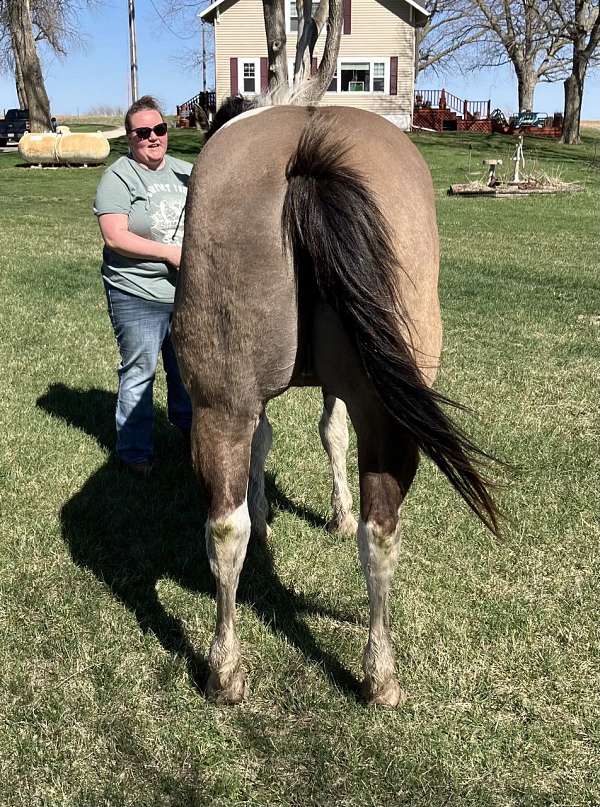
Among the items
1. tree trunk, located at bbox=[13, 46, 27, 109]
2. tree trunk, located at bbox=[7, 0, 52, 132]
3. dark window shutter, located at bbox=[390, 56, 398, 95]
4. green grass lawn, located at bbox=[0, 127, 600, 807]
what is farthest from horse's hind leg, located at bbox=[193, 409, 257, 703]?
tree trunk, located at bbox=[13, 46, 27, 109]

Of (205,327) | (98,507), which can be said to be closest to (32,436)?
(98,507)

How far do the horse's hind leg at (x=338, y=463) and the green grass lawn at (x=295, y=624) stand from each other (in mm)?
125

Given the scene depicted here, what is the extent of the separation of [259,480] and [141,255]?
1302mm

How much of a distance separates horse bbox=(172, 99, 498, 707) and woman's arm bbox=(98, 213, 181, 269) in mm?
1403

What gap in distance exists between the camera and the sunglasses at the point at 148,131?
3.86 meters

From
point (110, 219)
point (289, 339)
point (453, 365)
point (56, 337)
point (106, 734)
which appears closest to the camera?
point (289, 339)

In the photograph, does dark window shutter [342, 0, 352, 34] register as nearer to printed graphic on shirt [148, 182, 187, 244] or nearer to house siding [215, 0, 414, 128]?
house siding [215, 0, 414, 128]

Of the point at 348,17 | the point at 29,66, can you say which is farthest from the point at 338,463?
the point at 348,17

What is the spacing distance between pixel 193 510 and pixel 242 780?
1.98 m

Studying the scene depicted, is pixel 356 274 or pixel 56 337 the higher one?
pixel 356 274

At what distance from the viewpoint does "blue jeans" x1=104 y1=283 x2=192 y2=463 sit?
4.23 metres

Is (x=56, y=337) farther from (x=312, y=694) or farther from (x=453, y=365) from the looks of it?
(x=312, y=694)

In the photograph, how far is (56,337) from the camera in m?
7.19

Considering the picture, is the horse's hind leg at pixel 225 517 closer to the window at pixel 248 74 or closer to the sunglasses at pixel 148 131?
the sunglasses at pixel 148 131
